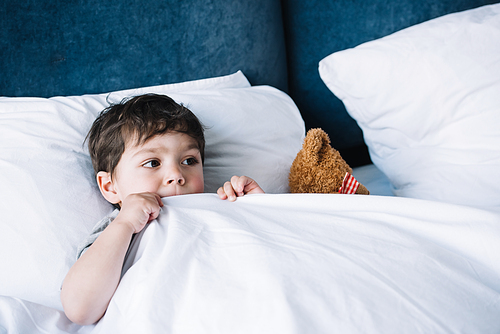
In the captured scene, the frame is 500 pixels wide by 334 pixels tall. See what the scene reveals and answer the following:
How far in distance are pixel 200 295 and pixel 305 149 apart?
55 cm

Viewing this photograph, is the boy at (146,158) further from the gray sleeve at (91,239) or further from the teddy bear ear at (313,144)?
the teddy bear ear at (313,144)

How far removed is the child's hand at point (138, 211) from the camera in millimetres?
667

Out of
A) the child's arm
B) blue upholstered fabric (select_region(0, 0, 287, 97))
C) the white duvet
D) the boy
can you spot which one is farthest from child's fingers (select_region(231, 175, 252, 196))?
blue upholstered fabric (select_region(0, 0, 287, 97))

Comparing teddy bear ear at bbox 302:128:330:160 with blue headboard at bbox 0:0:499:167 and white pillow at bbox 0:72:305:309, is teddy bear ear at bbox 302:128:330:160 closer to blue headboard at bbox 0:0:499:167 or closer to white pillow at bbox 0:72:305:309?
white pillow at bbox 0:72:305:309

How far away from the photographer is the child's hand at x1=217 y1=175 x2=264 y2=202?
0.81 m

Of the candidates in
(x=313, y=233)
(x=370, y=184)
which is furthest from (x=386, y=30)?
(x=313, y=233)

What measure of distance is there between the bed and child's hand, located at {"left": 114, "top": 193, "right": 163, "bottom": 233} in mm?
19

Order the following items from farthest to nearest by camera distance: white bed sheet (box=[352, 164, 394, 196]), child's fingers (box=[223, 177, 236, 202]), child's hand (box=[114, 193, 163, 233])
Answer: white bed sheet (box=[352, 164, 394, 196]) → child's fingers (box=[223, 177, 236, 202]) → child's hand (box=[114, 193, 163, 233])

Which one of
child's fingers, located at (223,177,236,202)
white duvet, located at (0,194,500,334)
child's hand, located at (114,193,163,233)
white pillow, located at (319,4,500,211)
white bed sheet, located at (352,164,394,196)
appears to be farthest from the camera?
white bed sheet, located at (352,164,394,196)

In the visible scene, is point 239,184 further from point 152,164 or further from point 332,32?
point 332,32

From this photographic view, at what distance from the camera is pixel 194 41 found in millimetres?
1164

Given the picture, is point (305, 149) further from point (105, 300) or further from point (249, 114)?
point (105, 300)

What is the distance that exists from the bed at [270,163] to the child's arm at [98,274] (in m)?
0.03

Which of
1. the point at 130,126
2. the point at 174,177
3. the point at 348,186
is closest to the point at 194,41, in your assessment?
the point at 130,126
